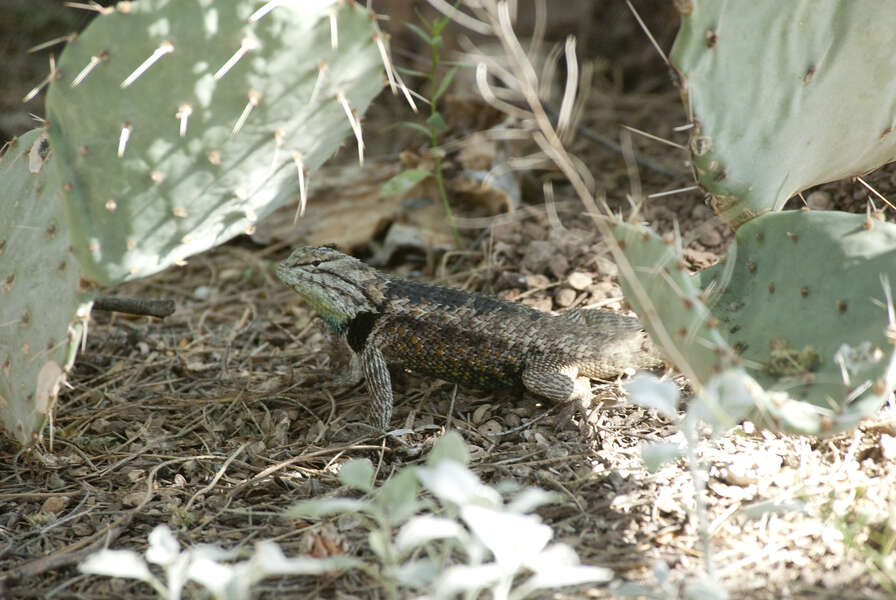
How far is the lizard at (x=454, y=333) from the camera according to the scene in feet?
12.0

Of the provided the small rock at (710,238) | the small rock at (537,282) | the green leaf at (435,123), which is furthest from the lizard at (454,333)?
the green leaf at (435,123)

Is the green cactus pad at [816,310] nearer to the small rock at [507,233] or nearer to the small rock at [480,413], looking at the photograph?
the small rock at [480,413]

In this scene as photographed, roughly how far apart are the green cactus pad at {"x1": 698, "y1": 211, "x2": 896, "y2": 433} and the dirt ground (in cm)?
37

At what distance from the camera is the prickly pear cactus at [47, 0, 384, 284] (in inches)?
98.7

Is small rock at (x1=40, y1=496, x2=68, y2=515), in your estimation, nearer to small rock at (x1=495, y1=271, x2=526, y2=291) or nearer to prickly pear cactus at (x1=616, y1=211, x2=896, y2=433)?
prickly pear cactus at (x1=616, y1=211, x2=896, y2=433)

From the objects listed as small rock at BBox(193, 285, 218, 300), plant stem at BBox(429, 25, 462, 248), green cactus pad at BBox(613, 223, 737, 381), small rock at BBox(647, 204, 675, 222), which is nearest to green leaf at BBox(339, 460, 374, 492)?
green cactus pad at BBox(613, 223, 737, 381)

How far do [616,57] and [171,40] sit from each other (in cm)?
502

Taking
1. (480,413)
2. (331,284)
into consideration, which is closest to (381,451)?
(480,413)

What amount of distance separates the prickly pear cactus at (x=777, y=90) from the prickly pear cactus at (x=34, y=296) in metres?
2.23

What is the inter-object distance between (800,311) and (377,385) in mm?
1780

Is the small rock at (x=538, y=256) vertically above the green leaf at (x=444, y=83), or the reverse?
the green leaf at (x=444, y=83)

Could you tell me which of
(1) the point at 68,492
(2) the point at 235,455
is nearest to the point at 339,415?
(2) the point at 235,455

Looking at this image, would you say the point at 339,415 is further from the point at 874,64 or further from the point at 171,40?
the point at 874,64

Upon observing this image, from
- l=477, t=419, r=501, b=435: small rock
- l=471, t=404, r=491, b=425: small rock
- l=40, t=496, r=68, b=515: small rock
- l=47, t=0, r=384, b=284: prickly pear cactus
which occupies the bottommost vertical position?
l=471, t=404, r=491, b=425: small rock
